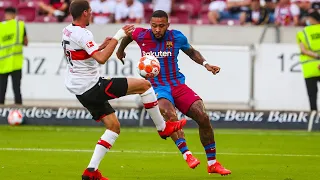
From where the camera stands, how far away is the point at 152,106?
10.7 metres

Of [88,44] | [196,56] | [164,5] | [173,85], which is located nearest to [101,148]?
[88,44]

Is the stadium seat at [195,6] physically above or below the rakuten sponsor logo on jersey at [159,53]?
below

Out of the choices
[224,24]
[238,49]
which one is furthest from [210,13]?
[238,49]

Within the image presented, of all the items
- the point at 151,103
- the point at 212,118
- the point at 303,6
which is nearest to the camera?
the point at 151,103

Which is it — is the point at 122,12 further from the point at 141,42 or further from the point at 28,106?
the point at 141,42

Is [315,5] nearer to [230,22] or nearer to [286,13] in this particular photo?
[286,13]

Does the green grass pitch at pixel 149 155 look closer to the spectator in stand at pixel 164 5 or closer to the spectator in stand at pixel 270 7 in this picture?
the spectator in stand at pixel 270 7

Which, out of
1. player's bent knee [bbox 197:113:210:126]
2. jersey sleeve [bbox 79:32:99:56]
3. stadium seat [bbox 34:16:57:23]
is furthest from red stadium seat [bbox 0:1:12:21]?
jersey sleeve [bbox 79:32:99:56]

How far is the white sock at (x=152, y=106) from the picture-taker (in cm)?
1059

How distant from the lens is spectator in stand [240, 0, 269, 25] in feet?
72.1

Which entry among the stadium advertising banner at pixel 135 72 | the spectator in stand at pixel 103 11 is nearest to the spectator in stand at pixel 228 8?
the stadium advertising banner at pixel 135 72

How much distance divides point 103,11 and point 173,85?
11070 mm

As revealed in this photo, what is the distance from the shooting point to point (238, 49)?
20562 millimetres

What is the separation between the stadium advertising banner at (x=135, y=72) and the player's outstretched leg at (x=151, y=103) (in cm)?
974
